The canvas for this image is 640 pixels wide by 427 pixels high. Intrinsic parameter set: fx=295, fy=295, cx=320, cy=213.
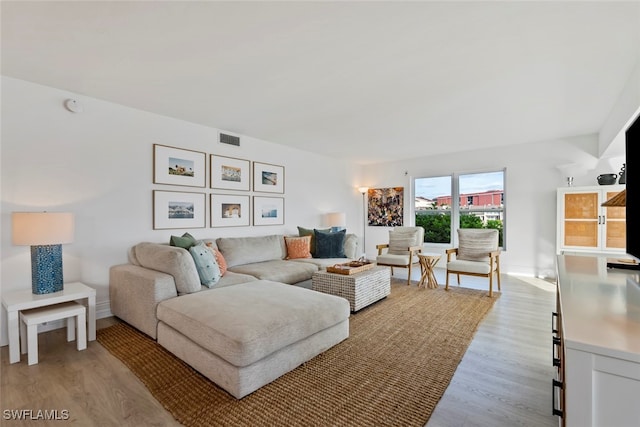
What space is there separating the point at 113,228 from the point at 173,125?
1.47 m

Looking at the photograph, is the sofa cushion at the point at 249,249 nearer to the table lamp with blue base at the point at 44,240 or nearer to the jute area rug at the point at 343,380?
the jute area rug at the point at 343,380

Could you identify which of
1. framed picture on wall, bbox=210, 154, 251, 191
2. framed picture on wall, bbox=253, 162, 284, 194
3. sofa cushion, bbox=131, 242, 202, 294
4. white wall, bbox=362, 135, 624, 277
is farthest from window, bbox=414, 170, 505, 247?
sofa cushion, bbox=131, 242, 202, 294

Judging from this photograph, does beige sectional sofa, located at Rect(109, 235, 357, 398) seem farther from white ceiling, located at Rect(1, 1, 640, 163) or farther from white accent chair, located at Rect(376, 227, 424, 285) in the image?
white accent chair, located at Rect(376, 227, 424, 285)

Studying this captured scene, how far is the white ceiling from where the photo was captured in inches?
73.1

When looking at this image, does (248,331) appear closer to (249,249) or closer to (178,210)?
(249,249)

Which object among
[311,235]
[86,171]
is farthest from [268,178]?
[86,171]

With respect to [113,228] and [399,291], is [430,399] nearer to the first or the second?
[399,291]

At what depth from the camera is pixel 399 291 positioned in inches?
167

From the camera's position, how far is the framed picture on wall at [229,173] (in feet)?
13.9

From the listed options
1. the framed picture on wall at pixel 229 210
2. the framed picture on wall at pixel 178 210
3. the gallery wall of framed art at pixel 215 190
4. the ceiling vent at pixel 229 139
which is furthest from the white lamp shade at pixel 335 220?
the framed picture on wall at pixel 178 210

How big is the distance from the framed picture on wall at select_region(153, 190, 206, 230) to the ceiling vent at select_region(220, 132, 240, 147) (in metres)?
0.89

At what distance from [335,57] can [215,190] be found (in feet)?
8.77

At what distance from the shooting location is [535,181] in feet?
17.0

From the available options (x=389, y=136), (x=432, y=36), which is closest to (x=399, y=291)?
(x=389, y=136)
